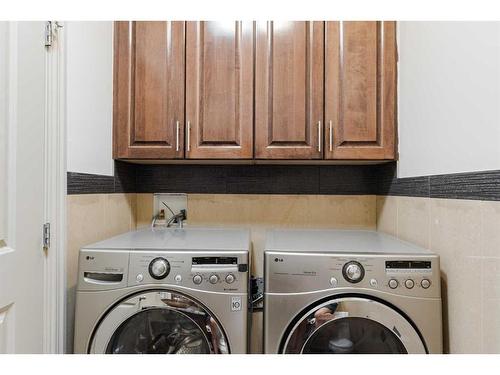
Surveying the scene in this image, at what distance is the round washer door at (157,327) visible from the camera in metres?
1.04

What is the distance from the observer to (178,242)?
125 cm

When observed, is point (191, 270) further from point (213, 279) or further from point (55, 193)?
point (55, 193)

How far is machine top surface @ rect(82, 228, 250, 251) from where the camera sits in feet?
3.67

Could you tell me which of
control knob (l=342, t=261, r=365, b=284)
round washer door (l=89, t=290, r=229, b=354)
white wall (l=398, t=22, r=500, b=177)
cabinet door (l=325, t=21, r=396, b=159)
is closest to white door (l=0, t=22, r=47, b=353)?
round washer door (l=89, t=290, r=229, b=354)

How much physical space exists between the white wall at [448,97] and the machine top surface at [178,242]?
812mm

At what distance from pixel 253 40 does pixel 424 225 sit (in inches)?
44.6

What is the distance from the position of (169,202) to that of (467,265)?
4.78 ft

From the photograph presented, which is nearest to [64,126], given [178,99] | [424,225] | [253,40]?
[178,99]

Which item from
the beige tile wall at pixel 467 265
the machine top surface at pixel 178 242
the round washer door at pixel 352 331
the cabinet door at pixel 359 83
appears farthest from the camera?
the cabinet door at pixel 359 83

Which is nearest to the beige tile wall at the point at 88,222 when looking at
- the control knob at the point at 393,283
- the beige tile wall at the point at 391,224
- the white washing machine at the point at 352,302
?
the beige tile wall at the point at 391,224

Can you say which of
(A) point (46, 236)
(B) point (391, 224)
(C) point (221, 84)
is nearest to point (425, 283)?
(B) point (391, 224)

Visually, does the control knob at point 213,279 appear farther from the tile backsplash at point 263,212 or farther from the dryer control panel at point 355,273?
the tile backsplash at point 263,212

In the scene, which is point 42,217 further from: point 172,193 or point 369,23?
point 369,23

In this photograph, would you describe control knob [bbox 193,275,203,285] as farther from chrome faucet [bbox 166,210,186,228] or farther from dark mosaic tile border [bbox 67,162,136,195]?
chrome faucet [bbox 166,210,186,228]
